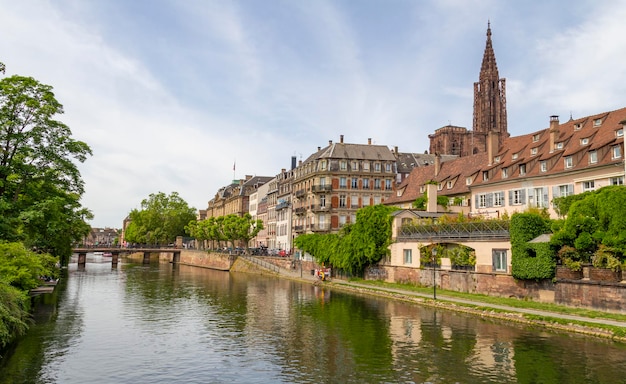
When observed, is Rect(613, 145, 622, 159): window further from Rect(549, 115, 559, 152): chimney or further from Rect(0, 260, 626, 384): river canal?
Rect(0, 260, 626, 384): river canal

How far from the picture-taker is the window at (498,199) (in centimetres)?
5428

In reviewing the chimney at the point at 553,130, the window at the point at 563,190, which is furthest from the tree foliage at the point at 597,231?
the chimney at the point at 553,130

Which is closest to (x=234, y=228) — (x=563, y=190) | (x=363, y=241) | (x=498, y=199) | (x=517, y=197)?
(x=363, y=241)

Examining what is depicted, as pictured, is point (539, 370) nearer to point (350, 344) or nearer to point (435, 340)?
point (435, 340)

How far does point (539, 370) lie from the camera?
2291 centimetres

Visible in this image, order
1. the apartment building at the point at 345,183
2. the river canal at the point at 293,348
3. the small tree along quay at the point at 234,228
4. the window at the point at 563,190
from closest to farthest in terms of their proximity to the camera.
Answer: the river canal at the point at 293,348
the window at the point at 563,190
the apartment building at the point at 345,183
the small tree along quay at the point at 234,228

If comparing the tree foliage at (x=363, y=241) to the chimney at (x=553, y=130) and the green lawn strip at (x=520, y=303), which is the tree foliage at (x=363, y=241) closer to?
the green lawn strip at (x=520, y=303)

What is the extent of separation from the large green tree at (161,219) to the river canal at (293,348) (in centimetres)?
10632

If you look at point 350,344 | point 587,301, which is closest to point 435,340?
point 350,344

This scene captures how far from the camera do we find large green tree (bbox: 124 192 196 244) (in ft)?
489

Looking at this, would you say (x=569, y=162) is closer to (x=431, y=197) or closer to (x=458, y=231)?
(x=458, y=231)

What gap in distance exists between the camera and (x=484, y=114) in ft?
504

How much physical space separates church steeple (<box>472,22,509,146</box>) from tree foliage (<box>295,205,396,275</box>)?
324ft

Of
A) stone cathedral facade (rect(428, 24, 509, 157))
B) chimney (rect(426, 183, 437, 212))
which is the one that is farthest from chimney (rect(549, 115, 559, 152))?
stone cathedral facade (rect(428, 24, 509, 157))
